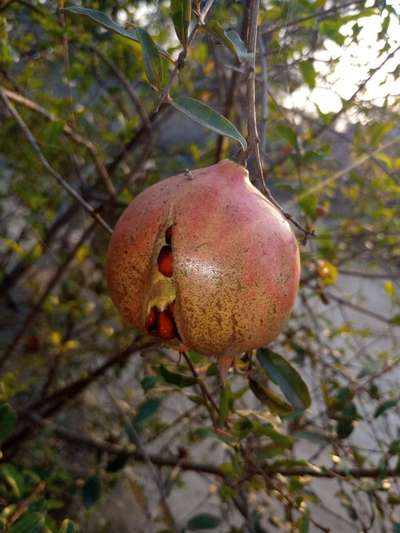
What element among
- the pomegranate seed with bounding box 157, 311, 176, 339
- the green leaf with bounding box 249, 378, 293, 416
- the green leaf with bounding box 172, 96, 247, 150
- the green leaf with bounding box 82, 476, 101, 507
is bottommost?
the green leaf with bounding box 82, 476, 101, 507

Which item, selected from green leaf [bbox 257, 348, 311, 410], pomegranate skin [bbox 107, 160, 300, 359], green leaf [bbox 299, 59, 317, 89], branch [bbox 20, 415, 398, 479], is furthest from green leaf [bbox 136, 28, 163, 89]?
branch [bbox 20, 415, 398, 479]

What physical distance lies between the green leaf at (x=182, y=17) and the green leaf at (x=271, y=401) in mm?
537

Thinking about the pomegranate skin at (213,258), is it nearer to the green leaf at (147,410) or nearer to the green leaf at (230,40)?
the green leaf at (230,40)

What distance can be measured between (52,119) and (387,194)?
1.52 meters

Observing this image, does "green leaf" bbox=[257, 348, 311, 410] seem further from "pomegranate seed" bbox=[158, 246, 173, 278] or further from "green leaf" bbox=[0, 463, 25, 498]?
"green leaf" bbox=[0, 463, 25, 498]

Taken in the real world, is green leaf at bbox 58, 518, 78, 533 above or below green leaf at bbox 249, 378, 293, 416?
below

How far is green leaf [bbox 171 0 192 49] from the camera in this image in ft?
2.00

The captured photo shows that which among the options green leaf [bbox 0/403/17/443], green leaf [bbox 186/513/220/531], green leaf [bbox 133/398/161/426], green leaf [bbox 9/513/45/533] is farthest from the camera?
green leaf [bbox 186/513/220/531]

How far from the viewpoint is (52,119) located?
1.21 m

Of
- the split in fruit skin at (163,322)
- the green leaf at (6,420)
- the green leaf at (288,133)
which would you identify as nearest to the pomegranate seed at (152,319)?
the split in fruit skin at (163,322)

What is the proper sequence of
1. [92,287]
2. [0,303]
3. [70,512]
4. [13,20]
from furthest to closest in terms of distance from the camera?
[0,303] → [92,287] → [70,512] → [13,20]

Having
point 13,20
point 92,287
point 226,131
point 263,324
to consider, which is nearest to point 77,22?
point 13,20

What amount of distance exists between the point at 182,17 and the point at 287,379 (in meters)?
0.54

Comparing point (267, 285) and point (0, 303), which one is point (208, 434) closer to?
point (267, 285)
